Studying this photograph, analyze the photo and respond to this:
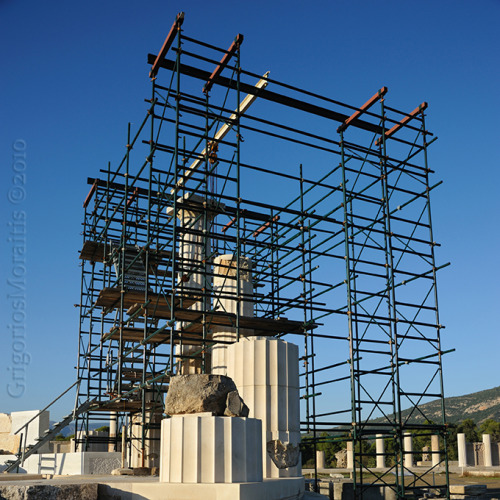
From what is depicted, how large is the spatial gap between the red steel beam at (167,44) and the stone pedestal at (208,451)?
11232mm

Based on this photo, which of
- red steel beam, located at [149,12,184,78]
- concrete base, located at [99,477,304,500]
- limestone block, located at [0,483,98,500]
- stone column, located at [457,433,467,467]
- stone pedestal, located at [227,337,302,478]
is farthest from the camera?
stone column, located at [457,433,467,467]

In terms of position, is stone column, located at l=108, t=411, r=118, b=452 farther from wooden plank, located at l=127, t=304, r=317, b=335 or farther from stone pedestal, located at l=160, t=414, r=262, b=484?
stone pedestal, located at l=160, t=414, r=262, b=484

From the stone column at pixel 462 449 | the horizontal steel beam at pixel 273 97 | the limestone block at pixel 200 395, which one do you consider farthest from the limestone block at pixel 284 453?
the stone column at pixel 462 449

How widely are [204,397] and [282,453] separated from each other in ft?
14.4

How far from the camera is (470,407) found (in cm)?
11150

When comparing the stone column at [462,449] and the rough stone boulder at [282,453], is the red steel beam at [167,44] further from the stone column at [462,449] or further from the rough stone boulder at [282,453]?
the stone column at [462,449]

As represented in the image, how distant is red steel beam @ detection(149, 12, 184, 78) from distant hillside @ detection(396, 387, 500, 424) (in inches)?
3645

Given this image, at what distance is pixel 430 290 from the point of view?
20328mm

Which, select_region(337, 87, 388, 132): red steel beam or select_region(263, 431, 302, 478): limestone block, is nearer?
select_region(263, 431, 302, 478): limestone block

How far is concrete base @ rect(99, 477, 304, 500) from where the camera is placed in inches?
358

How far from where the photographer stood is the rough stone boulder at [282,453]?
13.2 m

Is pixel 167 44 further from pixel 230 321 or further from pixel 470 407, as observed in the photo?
pixel 470 407

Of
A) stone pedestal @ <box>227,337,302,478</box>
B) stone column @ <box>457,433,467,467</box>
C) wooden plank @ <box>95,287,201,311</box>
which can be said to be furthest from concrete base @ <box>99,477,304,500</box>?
stone column @ <box>457,433,467,467</box>

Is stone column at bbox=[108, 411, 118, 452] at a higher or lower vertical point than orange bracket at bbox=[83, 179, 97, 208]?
lower
